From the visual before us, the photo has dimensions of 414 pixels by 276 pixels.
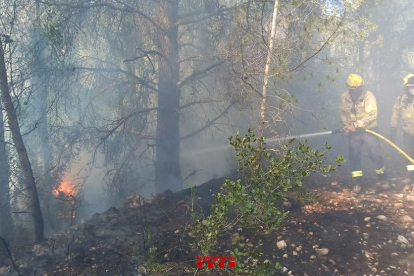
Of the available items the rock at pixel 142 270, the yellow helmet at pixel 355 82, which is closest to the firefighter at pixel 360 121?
the yellow helmet at pixel 355 82

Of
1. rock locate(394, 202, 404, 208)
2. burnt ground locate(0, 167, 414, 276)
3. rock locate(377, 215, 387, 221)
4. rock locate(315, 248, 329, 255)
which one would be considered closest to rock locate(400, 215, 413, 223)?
burnt ground locate(0, 167, 414, 276)

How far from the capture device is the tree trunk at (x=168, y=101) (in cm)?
820

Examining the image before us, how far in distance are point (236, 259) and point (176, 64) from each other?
6.47 metres

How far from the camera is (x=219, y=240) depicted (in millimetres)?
4125

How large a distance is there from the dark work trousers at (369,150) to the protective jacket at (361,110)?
0.24 m

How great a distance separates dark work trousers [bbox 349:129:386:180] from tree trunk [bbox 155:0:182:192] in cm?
437

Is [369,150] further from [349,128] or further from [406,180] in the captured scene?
[406,180]

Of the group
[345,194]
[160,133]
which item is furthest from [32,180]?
[345,194]

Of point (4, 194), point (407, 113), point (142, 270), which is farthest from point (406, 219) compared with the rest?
point (4, 194)

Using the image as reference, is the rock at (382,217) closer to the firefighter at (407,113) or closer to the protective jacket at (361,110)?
the protective jacket at (361,110)

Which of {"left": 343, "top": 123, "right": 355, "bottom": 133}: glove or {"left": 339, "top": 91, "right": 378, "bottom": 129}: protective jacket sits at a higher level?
{"left": 339, "top": 91, "right": 378, "bottom": 129}: protective jacket

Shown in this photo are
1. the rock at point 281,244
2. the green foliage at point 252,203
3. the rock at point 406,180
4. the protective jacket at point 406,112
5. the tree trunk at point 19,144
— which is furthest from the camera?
the protective jacket at point 406,112

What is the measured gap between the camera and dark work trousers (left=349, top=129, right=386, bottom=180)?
262 inches

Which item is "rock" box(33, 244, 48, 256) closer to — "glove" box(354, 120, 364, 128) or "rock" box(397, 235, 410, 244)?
"rock" box(397, 235, 410, 244)
